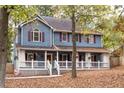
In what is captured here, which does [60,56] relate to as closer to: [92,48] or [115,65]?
[92,48]

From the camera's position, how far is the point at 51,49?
36.3m

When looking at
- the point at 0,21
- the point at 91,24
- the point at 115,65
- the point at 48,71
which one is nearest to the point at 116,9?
the point at 91,24

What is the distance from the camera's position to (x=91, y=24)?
25.8 metres

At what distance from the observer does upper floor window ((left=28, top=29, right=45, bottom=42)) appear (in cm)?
3574

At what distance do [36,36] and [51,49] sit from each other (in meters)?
2.00

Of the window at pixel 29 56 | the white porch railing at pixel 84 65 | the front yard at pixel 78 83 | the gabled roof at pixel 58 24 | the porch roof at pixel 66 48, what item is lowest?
the front yard at pixel 78 83

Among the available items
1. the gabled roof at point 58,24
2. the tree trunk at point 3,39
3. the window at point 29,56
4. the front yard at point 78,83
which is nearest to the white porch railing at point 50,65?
the window at point 29,56

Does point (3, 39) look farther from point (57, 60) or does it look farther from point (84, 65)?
point (84, 65)

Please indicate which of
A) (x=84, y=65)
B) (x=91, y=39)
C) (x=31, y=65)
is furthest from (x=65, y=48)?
(x=31, y=65)

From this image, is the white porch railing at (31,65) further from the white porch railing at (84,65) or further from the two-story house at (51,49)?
the white porch railing at (84,65)

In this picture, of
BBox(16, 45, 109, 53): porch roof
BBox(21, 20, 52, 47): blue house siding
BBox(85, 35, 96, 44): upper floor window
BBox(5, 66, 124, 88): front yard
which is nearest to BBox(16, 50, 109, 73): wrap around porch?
BBox(16, 45, 109, 53): porch roof

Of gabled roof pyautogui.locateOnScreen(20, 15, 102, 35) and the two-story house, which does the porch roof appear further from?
gabled roof pyautogui.locateOnScreen(20, 15, 102, 35)

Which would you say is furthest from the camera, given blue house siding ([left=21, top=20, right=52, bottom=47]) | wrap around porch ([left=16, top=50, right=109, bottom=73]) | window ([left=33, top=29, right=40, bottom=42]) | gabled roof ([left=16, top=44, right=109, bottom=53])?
window ([left=33, top=29, right=40, bottom=42])

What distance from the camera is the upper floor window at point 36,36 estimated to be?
35744 millimetres
